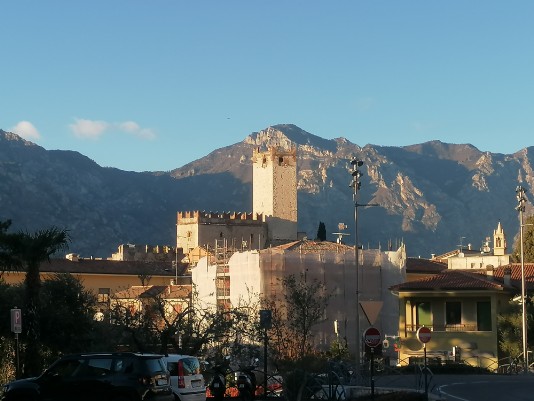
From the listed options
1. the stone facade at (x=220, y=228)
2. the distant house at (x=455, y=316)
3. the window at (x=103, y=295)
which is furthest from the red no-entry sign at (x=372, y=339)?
the stone facade at (x=220, y=228)

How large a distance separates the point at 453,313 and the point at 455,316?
0.20 meters

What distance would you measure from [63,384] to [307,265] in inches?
2073

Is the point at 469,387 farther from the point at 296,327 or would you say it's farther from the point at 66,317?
the point at 296,327

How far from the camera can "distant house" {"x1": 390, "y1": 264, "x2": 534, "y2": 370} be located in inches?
2486

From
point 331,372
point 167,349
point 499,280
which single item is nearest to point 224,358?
point 167,349

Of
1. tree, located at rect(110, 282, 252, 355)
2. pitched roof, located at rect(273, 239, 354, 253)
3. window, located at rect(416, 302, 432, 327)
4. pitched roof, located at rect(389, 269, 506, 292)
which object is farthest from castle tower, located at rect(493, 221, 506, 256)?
tree, located at rect(110, 282, 252, 355)

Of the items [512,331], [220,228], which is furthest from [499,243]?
[512,331]

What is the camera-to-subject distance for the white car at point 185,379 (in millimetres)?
26578

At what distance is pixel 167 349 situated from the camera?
35.7 meters

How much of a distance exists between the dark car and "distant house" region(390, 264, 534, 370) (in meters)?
39.6

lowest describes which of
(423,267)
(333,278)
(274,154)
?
(333,278)

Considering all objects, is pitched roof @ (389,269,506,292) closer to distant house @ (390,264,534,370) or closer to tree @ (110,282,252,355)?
distant house @ (390,264,534,370)

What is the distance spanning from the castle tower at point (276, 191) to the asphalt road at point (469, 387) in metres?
123

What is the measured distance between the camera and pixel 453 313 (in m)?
64.4
